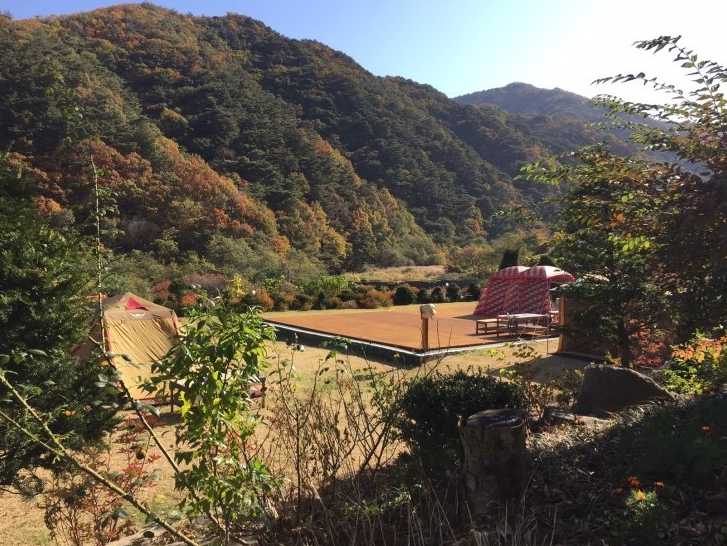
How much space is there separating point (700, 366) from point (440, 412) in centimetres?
247

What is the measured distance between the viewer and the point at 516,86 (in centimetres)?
13525

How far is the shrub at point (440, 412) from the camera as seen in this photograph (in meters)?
3.61

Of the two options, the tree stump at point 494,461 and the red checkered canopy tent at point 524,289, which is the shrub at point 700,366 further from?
the red checkered canopy tent at point 524,289

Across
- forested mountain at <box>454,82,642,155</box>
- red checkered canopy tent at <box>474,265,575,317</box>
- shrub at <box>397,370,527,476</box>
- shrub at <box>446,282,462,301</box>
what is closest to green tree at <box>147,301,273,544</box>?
shrub at <box>397,370,527,476</box>

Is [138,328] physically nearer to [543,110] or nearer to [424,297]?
[424,297]

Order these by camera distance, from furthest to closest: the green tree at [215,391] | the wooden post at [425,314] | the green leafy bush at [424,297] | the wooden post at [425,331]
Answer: the green leafy bush at [424,297]
the wooden post at [425,331]
the wooden post at [425,314]
the green tree at [215,391]

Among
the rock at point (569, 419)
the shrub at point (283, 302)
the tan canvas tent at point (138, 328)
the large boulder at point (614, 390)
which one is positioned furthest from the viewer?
the shrub at point (283, 302)

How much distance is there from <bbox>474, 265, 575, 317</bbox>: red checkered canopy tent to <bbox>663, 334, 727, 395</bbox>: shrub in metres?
8.52

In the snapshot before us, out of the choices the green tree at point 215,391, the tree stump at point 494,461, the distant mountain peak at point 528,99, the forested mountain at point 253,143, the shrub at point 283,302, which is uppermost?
the distant mountain peak at point 528,99

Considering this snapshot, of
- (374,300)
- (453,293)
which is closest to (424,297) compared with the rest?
(453,293)

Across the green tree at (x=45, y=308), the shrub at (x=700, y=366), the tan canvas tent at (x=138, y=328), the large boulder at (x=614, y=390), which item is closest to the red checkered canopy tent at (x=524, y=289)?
the shrub at (x=700, y=366)

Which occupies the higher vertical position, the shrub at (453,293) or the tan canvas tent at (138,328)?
the tan canvas tent at (138,328)

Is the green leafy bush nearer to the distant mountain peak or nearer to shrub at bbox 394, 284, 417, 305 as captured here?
shrub at bbox 394, 284, 417, 305

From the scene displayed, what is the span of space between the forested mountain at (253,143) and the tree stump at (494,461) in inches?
692
